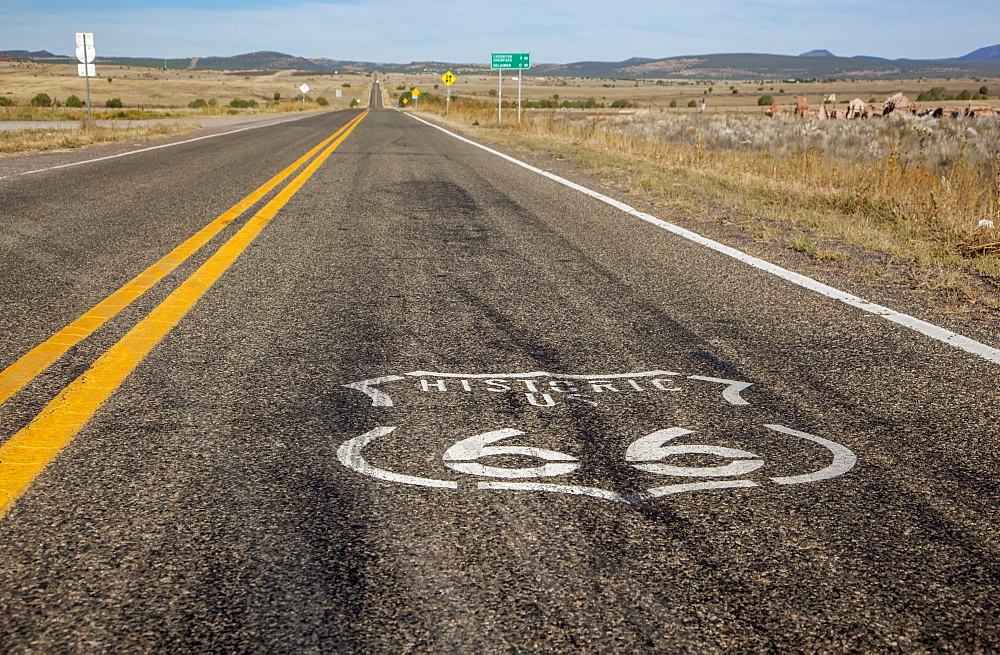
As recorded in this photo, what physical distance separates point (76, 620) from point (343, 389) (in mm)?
1464

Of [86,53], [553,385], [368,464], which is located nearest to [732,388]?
[553,385]

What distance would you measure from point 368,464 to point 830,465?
1.41 m

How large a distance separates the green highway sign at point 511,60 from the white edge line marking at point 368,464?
3234 cm

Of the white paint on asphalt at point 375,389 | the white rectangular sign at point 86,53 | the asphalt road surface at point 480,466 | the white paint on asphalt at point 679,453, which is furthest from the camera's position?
the white rectangular sign at point 86,53

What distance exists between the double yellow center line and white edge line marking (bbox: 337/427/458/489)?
860mm

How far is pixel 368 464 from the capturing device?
240 cm

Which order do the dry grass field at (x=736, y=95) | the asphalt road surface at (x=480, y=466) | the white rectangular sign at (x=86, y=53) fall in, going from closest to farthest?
1. the asphalt road surface at (x=480, y=466)
2. the white rectangular sign at (x=86, y=53)
3. the dry grass field at (x=736, y=95)

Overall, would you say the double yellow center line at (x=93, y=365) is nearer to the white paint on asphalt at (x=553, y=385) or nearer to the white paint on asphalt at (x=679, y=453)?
the white paint on asphalt at (x=553, y=385)

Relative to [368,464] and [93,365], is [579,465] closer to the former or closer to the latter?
[368,464]

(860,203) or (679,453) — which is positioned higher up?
(860,203)

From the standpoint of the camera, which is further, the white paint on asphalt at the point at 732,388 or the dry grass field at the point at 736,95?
the dry grass field at the point at 736,95

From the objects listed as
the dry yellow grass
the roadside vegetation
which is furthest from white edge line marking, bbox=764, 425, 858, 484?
the dry yellow grass

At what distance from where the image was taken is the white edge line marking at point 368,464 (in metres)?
2.30

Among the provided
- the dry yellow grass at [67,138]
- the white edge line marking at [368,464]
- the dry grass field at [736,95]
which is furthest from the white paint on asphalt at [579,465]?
the dry grass field at [736,95]
